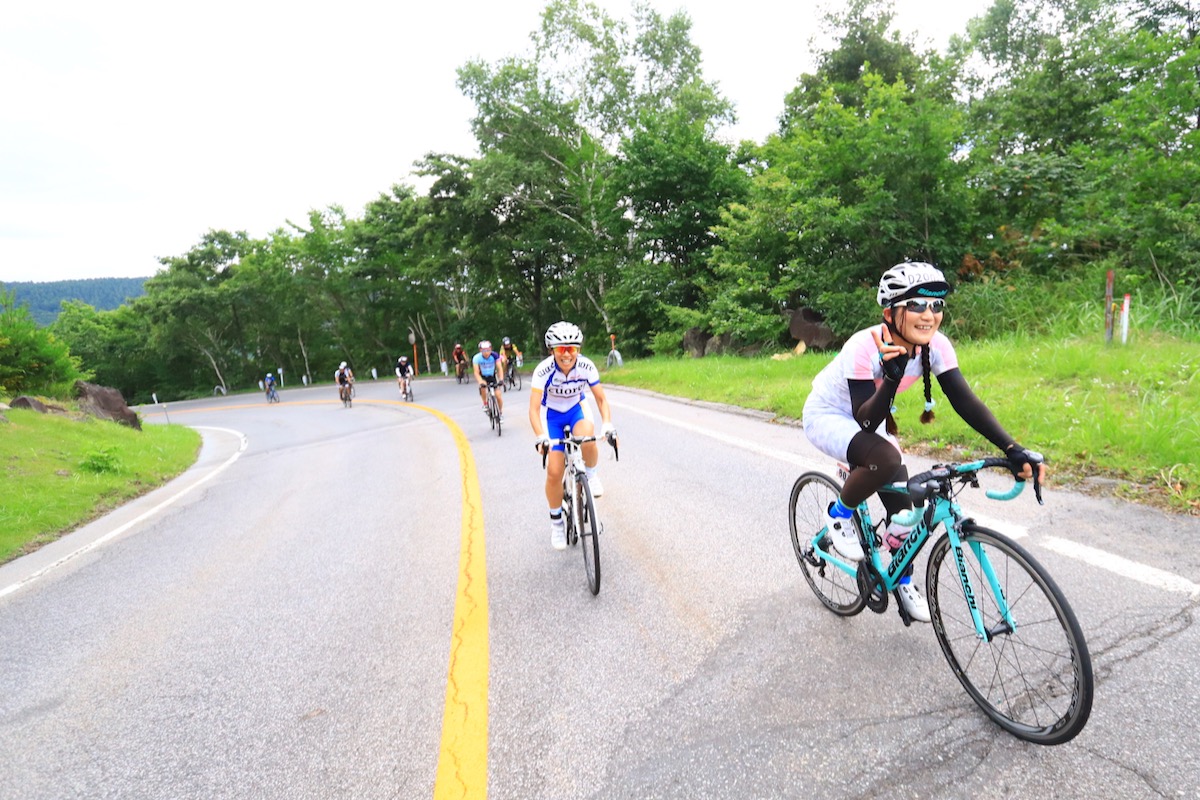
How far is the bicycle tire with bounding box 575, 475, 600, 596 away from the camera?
3695 mm

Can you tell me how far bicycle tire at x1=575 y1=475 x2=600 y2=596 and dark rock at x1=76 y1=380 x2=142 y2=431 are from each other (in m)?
18.5

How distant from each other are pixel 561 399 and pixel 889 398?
3.02 m

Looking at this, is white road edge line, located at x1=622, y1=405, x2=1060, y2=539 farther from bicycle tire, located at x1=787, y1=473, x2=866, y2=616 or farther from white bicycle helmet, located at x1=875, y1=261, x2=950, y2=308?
white bicycle helmet, located at x1=875, y1=261, x2=950, y2=308

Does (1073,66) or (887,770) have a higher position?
(1073,66)

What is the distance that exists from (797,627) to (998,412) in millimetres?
4776

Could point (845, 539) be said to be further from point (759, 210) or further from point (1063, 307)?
point (759, 210)

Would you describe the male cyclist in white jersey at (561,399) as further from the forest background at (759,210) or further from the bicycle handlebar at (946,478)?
the forest background at (759,210)

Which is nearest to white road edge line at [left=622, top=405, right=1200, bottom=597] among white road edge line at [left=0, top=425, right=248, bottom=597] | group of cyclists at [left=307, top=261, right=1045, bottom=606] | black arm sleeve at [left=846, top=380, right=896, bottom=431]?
group of cyclists at [left=307, top=261, right=1045, bottom=606]

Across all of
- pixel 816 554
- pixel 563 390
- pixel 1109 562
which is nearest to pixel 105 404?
pixel 563 390

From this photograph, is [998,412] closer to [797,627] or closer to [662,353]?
[797,627]

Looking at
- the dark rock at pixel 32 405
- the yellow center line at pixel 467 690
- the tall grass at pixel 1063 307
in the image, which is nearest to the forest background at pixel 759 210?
the tall grass at pixel 1063 307

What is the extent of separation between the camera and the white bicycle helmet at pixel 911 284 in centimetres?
227

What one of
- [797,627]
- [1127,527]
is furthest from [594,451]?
[1127,527]

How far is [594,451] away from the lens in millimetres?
4688
